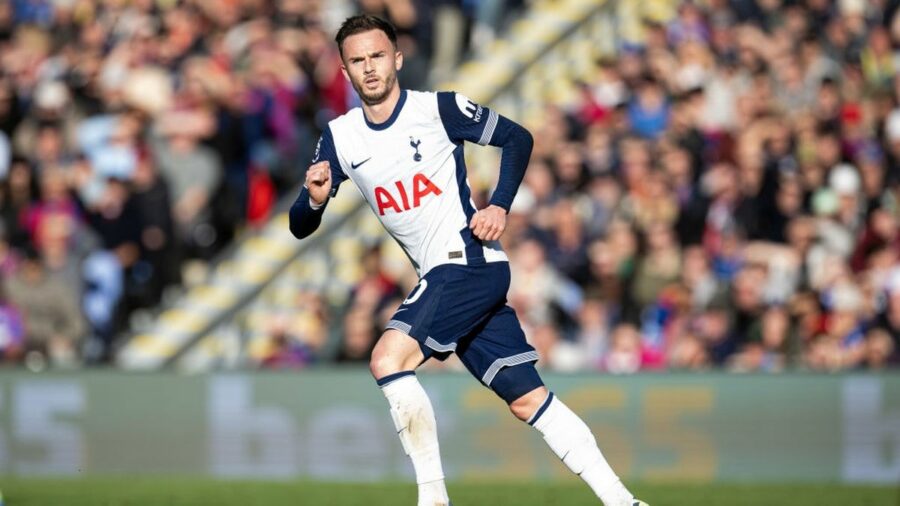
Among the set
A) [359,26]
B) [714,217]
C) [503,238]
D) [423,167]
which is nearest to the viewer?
[359,26]

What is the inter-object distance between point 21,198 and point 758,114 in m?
7.18

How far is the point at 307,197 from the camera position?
8867 mm

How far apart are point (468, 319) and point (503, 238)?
7.29 meters

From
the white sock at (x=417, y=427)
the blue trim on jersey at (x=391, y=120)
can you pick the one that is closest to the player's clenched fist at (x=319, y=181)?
the blue trim on jersey at (x=391, y=120)

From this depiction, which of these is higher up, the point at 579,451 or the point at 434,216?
the point at 434,216

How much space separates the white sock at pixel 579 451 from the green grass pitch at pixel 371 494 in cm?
298

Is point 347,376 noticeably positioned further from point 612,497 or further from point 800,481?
point 612,497

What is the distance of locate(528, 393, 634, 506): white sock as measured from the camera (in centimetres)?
879

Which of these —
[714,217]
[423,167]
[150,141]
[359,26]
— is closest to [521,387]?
[423,167]

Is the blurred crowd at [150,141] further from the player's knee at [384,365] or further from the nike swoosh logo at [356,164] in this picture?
the player's knee at [384,365]

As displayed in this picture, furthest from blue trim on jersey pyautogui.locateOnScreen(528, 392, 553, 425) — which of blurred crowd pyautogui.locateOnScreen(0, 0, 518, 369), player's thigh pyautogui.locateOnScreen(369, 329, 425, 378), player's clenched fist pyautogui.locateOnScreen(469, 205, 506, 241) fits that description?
blurred crowd pyautogui.locateOnScreen(0, 0, 518, 369)

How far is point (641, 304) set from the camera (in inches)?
616

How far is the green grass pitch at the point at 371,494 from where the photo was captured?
40.7ft

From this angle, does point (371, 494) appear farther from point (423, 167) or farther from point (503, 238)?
point (423, 167)
